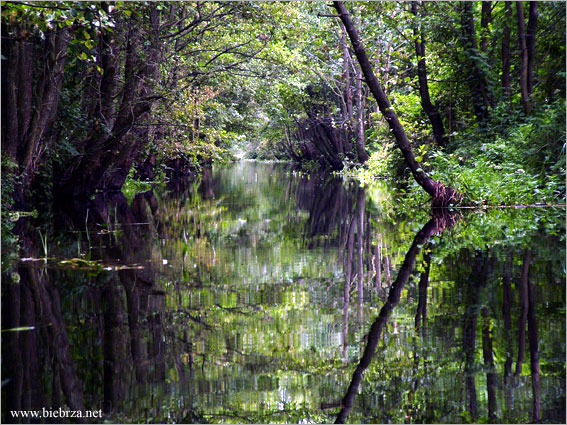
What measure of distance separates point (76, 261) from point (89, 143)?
939 centimetres

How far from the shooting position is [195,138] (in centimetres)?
2225

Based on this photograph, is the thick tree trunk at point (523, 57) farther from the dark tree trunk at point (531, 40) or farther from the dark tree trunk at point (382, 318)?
the dark tree trunk at point (382, 318)

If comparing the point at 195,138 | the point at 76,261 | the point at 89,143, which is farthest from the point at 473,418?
the point at 195,138

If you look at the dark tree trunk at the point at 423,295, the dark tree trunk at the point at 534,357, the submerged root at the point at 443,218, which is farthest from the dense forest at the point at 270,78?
the dark tree trunk at the point at 534,357

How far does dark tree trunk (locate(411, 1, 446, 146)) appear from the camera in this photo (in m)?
16.3

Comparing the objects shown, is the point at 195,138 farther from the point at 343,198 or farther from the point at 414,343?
the point at 414,343

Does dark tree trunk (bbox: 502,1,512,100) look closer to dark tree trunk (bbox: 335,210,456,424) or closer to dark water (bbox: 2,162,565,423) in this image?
dark tree trunk (bbox: 335,210,456,424)

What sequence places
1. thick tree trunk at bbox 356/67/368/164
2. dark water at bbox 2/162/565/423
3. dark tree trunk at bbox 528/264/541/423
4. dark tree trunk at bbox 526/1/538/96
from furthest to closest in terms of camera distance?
thick tree trunk at bbox 356/67/368/164, dark tree trunk at bbox 526/1/538/96, dark water at bbox 2/162/565/423, dark tree trunk at bbox 528/264/541/423

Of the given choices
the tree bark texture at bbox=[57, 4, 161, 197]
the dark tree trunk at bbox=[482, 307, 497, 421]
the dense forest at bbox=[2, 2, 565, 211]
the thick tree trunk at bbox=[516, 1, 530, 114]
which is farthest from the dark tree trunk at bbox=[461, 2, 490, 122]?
the dark tree trunk at bbox=[482, 307, 497, 421]

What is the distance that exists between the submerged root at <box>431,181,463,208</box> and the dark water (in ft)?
14.1

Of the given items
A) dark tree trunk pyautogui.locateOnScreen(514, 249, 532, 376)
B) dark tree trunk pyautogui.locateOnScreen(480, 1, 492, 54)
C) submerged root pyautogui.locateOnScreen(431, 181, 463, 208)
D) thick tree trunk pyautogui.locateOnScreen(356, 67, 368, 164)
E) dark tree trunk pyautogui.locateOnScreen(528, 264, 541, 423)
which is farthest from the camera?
thick tree trunk pyautogui.locateOnScreen(356, 67, 368, 164)

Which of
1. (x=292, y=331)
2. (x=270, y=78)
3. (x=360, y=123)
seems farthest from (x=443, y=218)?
(x=360, y=123)

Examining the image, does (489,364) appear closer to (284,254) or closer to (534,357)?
(534,357)

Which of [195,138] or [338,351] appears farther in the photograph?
[195,138]
